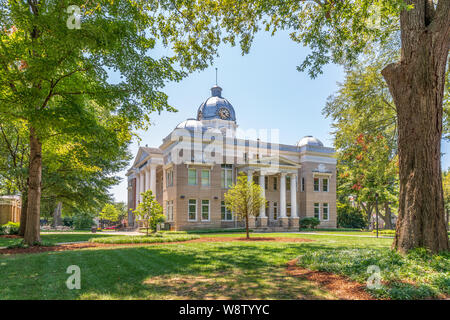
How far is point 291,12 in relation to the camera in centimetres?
1035

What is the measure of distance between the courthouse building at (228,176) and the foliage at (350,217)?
34.9 ft

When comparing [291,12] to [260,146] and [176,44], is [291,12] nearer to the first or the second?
[176,44]

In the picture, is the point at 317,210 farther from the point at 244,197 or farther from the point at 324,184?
the point at 244,197

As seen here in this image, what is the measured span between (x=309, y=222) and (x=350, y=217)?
17032 mm

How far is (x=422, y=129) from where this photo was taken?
7270mm

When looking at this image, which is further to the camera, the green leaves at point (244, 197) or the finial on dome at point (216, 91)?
the finial on dome at point (216, 91)

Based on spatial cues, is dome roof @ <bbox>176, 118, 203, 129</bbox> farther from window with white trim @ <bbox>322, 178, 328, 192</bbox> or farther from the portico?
window with white trim @ <bbox>322, 178, 328, 192</bbox>

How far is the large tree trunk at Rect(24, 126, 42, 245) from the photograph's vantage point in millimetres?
12195

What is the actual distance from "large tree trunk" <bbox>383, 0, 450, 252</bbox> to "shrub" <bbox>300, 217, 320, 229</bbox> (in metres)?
27.2

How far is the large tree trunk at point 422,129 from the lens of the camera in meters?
7.07

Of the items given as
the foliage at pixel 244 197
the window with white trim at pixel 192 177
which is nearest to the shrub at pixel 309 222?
the window with white trim at pixel 192 177

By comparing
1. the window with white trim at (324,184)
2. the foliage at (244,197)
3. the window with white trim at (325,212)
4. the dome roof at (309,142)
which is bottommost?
the window with white trim at (325,212)
